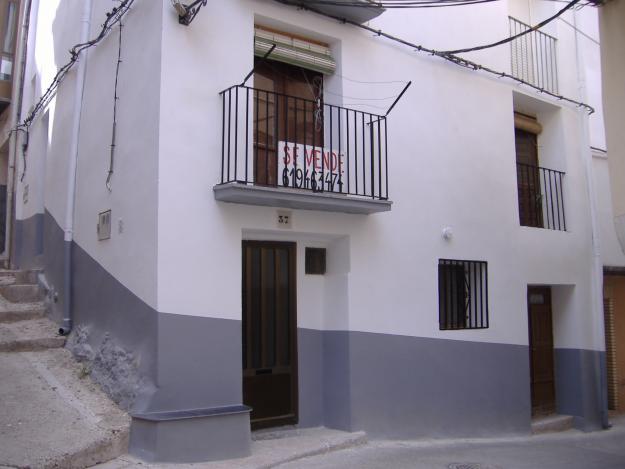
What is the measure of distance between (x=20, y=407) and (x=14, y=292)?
11.5 ft

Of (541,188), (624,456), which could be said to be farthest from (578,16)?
(624,456)

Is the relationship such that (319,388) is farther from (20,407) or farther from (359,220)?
(20,407)

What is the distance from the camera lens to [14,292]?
8836 mm

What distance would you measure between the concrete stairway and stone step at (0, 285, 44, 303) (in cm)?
64

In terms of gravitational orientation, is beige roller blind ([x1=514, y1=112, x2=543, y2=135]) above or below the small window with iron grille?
above

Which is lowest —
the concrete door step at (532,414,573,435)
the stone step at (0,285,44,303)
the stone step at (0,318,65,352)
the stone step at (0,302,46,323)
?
the concrete door step at (532,414,573,435)

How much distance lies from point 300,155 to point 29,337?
152 inches

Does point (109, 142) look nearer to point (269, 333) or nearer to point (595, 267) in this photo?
point (269, 333)

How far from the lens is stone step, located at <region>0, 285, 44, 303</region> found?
28.9ft

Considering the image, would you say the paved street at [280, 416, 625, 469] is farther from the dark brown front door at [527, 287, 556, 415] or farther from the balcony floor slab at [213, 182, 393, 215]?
the balcony floor slab at [213, 182, 393, 215]

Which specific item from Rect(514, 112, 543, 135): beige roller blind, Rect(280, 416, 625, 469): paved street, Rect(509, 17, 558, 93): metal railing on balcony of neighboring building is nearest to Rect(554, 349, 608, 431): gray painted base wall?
Rect(280, 416, 625, 469): paved street

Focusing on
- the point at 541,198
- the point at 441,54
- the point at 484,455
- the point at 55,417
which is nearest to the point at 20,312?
the point at 55,417

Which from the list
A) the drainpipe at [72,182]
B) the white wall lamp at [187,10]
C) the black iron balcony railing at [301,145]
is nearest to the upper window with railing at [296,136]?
the black iron balcony railing at [301,145]

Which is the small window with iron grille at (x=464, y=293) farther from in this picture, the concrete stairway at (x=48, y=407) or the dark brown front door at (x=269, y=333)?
the concrete stairway at (x=48, y=407)
